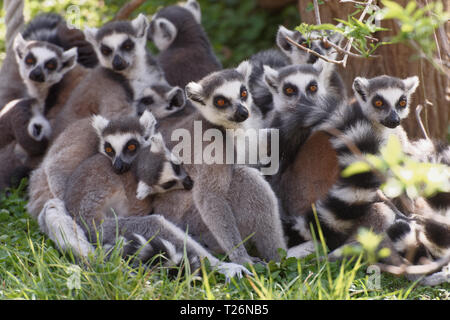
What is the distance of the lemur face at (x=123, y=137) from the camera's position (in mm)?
3766

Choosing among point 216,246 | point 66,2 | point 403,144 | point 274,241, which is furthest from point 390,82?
point 66,2

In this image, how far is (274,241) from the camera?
3488mm

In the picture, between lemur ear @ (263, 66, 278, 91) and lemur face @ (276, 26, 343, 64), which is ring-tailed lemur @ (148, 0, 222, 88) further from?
lemur ear @ (263, 66, 278, 91)

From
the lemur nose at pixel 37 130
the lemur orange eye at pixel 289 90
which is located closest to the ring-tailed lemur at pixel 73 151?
the lemur nose at pixel 37 130

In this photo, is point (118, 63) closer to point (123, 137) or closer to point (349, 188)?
point (123, 137)

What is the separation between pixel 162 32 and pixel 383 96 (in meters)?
2.85

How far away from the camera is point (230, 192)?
3.52m

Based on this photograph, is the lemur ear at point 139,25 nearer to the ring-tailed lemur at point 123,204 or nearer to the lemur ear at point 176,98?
the lemur ear at point 176,98

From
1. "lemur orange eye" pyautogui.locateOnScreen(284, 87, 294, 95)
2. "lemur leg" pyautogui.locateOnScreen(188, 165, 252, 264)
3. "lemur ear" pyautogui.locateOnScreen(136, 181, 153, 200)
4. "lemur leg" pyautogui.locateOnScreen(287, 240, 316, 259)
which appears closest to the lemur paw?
"lemur leg" pyautogui.locateOnScreen(188, 165, 252, 264)

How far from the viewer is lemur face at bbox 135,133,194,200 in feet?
11.6

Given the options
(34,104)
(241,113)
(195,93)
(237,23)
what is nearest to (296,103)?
(241,113)

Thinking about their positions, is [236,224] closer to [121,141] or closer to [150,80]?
[121,141]

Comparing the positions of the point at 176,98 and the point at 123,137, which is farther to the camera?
the point at 176,98
